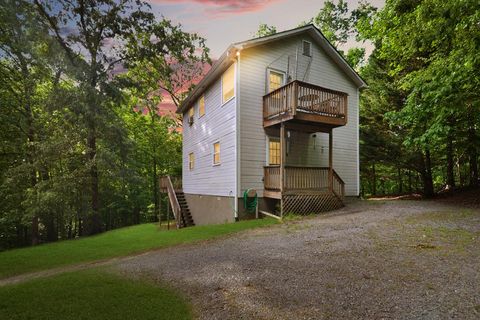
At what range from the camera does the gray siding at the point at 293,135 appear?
11664 millimetres

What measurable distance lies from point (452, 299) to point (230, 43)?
1074 centimetres

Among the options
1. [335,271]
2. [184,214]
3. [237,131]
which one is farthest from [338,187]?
[184,214]

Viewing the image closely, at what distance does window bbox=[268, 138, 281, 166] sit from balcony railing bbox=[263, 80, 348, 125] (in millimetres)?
1127

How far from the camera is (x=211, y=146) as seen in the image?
47.9 feet

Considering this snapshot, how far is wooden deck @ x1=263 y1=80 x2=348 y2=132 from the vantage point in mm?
10133

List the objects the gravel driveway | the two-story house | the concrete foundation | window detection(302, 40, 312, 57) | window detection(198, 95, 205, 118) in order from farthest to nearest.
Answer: window detection(198, 95, 205, 118), window detection(302, 40, 312, 57), the concrete foundation, the two-story house, the gravel driveway

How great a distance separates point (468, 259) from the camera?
468 centimetres

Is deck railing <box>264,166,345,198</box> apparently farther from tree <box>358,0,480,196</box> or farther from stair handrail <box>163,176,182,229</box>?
stair handrail <box>163,176,182,229</box>

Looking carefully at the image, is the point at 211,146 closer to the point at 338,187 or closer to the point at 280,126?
the point at 280,126

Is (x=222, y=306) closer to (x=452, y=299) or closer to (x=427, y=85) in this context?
(x=452, y=299)

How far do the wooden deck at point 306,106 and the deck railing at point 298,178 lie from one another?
1893mm

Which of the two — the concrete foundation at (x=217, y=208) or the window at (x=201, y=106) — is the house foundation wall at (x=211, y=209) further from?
the window at (x=201, y=106)

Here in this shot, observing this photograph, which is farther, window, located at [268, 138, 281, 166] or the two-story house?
window, located at [268, 138, 281, 166]

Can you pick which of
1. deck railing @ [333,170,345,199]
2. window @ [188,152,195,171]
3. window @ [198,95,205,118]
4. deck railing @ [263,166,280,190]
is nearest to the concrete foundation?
deck railing @ [263,166,280,190]
